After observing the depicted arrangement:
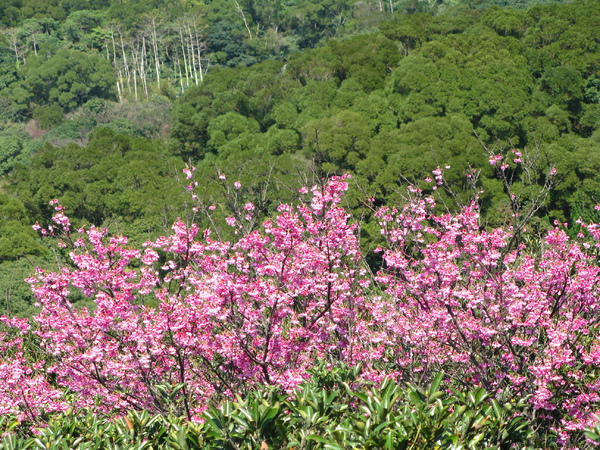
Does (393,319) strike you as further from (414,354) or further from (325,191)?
(325,191)

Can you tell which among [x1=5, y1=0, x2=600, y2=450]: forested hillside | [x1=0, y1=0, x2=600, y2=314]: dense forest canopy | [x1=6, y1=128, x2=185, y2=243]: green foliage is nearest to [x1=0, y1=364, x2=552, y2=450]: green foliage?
[x1=5, y1=0, x2=600, y2=450]: forested hillside

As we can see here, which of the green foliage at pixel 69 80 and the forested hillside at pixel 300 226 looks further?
the green foliage at pixel 69 80

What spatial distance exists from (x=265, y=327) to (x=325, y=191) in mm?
1400

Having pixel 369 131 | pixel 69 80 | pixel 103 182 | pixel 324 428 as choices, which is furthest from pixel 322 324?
pixel 69 80

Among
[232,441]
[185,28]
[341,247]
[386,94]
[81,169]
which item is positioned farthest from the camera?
[185,28]

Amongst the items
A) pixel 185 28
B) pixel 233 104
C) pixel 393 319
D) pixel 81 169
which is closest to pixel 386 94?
pixel 233 104

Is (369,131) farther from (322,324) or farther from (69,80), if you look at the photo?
(69,80)

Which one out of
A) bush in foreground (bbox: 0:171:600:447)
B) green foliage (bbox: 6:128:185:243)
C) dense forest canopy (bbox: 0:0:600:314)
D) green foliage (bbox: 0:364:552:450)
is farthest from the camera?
green foliage (bbox: 6:128:185:243)

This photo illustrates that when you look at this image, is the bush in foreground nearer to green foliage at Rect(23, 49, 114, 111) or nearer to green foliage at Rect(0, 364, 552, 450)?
green foliage at Rect(0, 364, 552, 450)

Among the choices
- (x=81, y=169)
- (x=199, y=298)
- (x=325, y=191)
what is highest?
(x=325, y=191)

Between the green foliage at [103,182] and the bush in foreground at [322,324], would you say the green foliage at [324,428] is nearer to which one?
the bush in foreground at [322,324]

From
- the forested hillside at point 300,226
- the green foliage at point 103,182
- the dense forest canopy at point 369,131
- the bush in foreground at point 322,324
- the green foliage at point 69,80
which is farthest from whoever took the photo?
the green foliage at point 69,80

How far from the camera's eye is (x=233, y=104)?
108 feet

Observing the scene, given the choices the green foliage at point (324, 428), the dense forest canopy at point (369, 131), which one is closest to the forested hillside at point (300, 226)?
the green foliage at point (324, 428)
